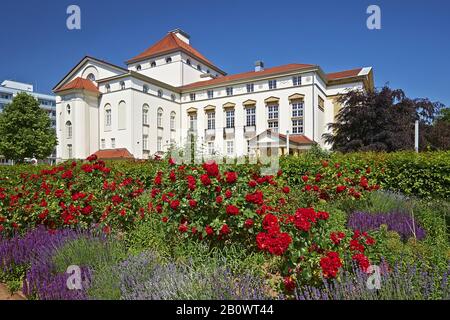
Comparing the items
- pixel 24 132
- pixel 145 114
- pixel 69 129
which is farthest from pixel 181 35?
pixel 24 132

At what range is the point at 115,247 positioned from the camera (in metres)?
3.36

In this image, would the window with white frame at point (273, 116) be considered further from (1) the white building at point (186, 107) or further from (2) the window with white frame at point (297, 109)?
(2) the window with white frame at point (297, 109)

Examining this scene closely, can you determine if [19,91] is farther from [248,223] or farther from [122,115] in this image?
[248,223]

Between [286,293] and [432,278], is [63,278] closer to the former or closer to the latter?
[286,293]

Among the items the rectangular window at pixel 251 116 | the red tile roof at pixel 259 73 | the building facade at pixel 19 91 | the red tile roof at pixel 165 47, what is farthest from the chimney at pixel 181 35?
the building facade at pixel 19 91

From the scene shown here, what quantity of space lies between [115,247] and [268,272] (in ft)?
6.27

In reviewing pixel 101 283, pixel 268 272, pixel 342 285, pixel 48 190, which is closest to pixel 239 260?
pixel 268 272

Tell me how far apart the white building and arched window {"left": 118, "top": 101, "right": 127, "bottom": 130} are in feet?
0.40

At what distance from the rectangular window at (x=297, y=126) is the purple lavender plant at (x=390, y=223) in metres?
27.8

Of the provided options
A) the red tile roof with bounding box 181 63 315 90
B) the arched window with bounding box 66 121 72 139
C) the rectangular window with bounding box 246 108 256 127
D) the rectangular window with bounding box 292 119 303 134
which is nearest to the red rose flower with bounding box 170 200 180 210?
the rectangular window with bounding box 292 119 303 134

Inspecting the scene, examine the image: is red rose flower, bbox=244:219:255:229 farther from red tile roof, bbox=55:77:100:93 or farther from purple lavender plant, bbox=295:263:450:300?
red tile roof, bbox=55:77:100:93

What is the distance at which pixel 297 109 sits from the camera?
3141cm

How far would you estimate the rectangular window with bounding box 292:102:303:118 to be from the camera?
31.1 meters

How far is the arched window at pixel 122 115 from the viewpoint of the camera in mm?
32912
